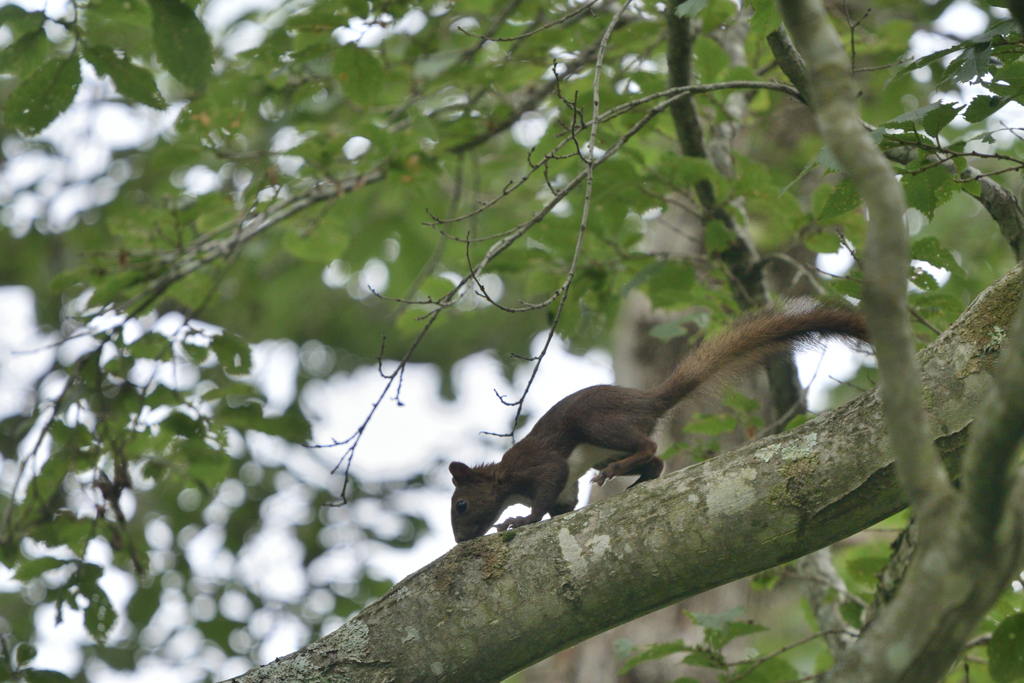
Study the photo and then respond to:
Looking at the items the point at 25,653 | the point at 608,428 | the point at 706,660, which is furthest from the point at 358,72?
the point at 706,660

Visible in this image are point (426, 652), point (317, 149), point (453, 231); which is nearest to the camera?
point (426, 652)

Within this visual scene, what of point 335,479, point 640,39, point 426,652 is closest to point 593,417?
point 426,652

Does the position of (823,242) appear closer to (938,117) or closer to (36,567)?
(938,117)

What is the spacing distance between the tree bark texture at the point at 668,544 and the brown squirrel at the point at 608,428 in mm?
1076

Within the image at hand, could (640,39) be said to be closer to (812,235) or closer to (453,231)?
(812,235)

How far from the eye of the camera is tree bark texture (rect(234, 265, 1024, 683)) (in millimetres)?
2451

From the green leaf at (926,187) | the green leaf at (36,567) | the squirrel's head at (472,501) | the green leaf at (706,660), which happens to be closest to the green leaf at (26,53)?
the green leaf at (36,567)

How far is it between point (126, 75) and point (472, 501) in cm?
270

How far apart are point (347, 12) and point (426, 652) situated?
310cm

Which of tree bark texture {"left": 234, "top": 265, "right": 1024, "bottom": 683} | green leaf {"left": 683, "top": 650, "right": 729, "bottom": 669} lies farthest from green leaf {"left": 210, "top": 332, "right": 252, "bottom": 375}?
green leaf {"left": 683, "top": 650, "right": 729, "bottom": 669}

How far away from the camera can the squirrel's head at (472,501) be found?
4488 millimetres

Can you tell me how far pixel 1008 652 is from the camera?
2.80 meters

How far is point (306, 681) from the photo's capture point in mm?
2553

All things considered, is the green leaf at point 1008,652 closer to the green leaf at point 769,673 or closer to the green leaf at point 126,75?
the green leaf at point 769,673
